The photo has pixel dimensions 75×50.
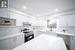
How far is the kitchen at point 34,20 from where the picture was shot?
2.18 metres

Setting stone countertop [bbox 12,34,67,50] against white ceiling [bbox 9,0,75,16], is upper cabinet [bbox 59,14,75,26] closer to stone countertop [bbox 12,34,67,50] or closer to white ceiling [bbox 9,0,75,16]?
white ceiling [bbox 9,0,75,16]

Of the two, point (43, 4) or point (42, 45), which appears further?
point (43, 4)

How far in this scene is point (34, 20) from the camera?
5426mm

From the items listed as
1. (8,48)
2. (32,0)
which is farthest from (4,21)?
(32,0)

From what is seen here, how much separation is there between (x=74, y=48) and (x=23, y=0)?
312cm

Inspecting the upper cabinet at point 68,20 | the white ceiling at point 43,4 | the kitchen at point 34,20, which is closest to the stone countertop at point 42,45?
the kitchen at point 34,20

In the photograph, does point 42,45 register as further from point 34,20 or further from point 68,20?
point 34,20

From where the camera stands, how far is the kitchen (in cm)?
218

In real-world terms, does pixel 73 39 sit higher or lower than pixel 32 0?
lower

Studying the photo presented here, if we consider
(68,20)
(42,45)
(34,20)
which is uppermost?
(34,20)

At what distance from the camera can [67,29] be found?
3.54 m

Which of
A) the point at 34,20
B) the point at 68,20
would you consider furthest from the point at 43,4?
the point at 34,20

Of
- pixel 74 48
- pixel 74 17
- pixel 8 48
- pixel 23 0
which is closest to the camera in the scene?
pixel 23 0

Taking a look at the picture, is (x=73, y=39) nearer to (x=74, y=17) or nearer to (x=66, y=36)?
(x=66, y=36)
